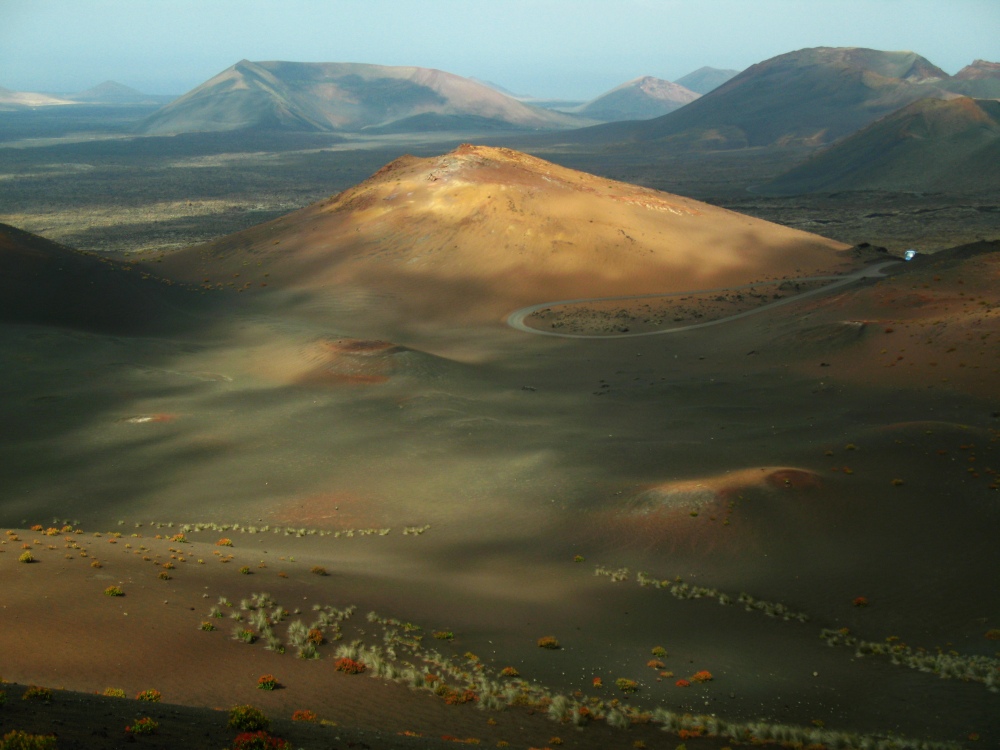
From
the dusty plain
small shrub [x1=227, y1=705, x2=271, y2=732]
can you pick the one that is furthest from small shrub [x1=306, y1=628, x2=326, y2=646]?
small shrub [x1=227, y1=705, x2=271, y2=732]

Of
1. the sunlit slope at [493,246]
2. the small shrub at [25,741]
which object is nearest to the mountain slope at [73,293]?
the sunlit slope at [493,246]

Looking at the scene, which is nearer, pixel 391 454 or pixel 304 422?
pixel 391 454

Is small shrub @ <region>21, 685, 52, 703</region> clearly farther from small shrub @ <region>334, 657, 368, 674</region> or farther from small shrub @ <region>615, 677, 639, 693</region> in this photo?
small shrub @ <region>615, 677, 639, 693</region>

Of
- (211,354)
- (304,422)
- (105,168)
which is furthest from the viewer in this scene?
(105,168)

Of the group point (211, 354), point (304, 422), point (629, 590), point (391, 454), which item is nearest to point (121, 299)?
point (211, 354)

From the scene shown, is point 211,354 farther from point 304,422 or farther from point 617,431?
point 617,431

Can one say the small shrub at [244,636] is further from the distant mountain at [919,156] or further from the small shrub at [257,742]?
the distant mountain at [919,156]
